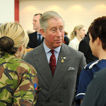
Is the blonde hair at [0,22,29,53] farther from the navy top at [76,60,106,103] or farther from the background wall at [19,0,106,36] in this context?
the background wall at [19,0,106,36]

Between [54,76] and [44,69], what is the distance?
0.41 feet

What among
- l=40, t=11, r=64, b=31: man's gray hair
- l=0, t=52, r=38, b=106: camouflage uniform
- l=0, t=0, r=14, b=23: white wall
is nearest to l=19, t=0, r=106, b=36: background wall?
l=0, t=0, r=14, b=23: white wall

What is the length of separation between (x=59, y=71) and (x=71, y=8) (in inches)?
490

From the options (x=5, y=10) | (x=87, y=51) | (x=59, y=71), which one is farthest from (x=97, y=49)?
(x=5, y=10)

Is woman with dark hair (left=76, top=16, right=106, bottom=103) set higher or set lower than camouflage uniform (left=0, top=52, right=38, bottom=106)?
higher

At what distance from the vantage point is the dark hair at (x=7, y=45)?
1.72 meters

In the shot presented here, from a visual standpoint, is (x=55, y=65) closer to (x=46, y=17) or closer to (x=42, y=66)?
(x=42, y=66)

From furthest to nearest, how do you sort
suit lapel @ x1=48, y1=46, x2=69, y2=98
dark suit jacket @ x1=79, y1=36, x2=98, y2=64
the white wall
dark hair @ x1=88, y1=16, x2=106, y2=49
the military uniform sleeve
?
the white wall < dark suit jacket @ x1=79, y1=36, x2=98, y2=64 < suit lapel @ x1=48, y1=46, x2=69, y2=98 < the military uniform sleeve < dark hair @ x1=88, y1=16, x2=106, y2=49

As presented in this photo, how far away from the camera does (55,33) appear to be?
2303mm

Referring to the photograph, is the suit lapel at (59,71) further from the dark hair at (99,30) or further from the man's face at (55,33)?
the dark hair at (99,30)

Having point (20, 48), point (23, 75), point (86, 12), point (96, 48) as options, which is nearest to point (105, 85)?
point (96, 48)

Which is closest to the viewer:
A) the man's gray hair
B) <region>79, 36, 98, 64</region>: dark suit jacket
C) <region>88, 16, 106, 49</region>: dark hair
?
<region>88, 16, 106, 49</region>: dark hair

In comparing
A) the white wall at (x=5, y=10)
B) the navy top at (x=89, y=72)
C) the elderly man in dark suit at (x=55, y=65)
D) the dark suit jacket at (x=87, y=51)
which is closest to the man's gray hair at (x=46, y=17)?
the elderly man in dark suit at (x=55, y=65)

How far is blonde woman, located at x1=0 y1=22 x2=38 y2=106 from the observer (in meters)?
1.65
